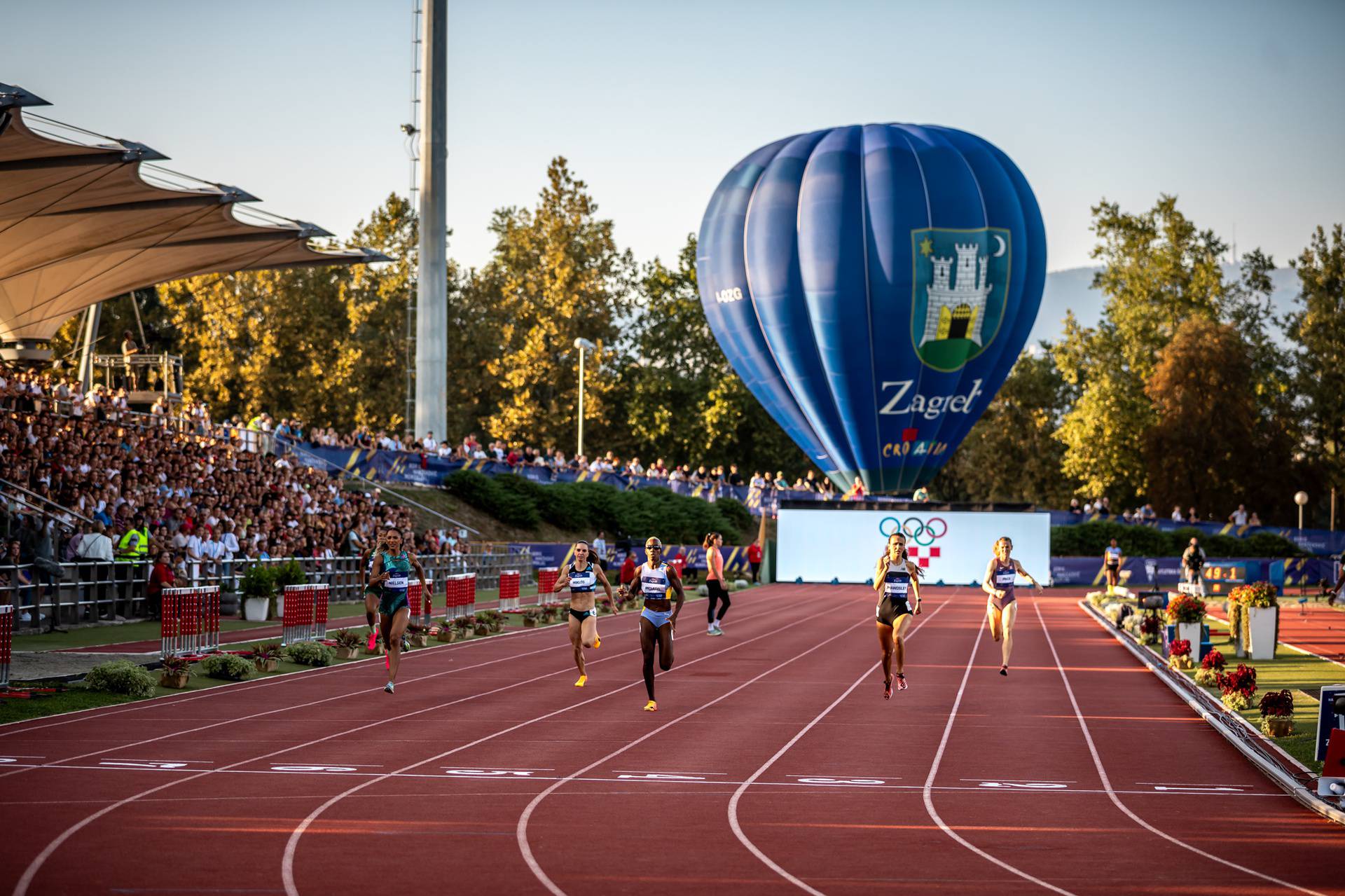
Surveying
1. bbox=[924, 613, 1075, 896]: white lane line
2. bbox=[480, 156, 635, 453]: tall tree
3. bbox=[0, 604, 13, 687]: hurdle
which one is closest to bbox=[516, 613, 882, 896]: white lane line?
bbox=[924, 613, 1075, 896]: white lane line

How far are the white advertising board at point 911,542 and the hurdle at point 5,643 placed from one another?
3441 cm

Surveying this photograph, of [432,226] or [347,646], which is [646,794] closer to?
[347,646]

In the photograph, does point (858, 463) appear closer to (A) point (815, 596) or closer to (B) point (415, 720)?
(A) point (815, 596)

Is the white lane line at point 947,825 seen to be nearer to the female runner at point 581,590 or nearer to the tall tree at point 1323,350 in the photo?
the female runner at point 581,590

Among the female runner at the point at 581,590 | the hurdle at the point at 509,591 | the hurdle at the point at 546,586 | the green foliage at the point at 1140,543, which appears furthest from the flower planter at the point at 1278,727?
the green foliage at the point at 1140,543

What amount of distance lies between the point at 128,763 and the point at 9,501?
15101 mm

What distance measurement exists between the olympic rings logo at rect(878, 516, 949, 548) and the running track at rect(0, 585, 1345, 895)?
27295 millimetres

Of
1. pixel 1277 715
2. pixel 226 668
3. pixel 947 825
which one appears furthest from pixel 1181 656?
pixel 226 668

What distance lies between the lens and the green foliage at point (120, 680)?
18.8m

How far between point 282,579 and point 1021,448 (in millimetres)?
74371

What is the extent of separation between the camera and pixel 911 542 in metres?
49.8

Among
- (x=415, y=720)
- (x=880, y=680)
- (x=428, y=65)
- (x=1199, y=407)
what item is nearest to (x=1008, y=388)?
(x=1199, y=407)

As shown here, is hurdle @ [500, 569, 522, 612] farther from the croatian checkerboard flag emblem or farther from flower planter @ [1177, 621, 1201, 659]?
the croatian checkerboard flag emblem

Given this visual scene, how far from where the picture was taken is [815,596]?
47.2 m
